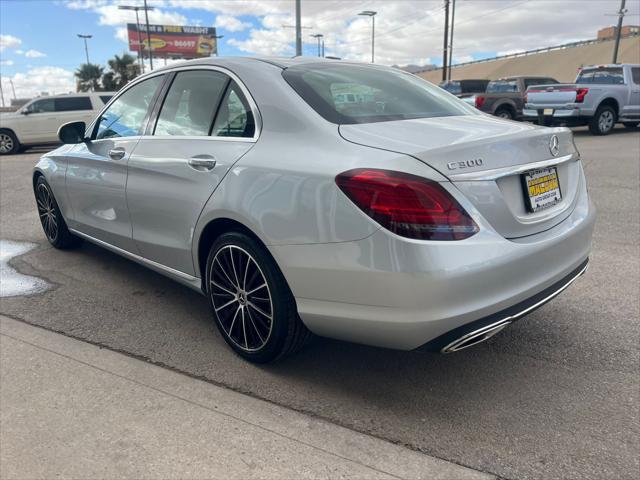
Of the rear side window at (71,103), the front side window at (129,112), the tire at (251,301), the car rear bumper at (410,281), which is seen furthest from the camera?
the rear side window at (71,103)

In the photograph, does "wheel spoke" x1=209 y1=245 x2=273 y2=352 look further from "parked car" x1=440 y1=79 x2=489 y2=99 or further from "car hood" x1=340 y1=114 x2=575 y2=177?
"parked car" x1=440 y1=79 x2=489 y2=99

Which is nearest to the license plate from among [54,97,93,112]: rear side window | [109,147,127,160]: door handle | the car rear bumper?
the car rear bumper

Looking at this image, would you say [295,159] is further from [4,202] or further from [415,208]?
[4,202]

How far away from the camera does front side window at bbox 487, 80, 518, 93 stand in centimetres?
1670

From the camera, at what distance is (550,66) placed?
286 feet

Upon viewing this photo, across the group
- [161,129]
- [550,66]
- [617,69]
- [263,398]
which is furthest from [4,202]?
[550,66]

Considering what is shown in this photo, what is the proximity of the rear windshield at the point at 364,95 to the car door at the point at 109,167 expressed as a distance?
4.03 feet

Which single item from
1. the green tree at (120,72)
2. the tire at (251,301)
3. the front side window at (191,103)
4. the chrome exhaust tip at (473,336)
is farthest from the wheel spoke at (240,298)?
the green tree at (120,72)

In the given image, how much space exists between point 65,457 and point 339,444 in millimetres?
1163

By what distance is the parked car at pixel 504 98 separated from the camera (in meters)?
15.8

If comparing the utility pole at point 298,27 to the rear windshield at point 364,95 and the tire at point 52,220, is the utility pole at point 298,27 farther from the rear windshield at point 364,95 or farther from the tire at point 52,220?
the rear windshield at point 364,95

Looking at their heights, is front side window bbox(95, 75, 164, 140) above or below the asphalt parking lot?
above

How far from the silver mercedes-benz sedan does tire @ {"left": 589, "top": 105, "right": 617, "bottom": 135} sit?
12.5 metres

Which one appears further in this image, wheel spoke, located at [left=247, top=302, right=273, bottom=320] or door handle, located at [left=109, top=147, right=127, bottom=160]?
door handle, located at [left=109, top=147, right=127, bottom=160]
